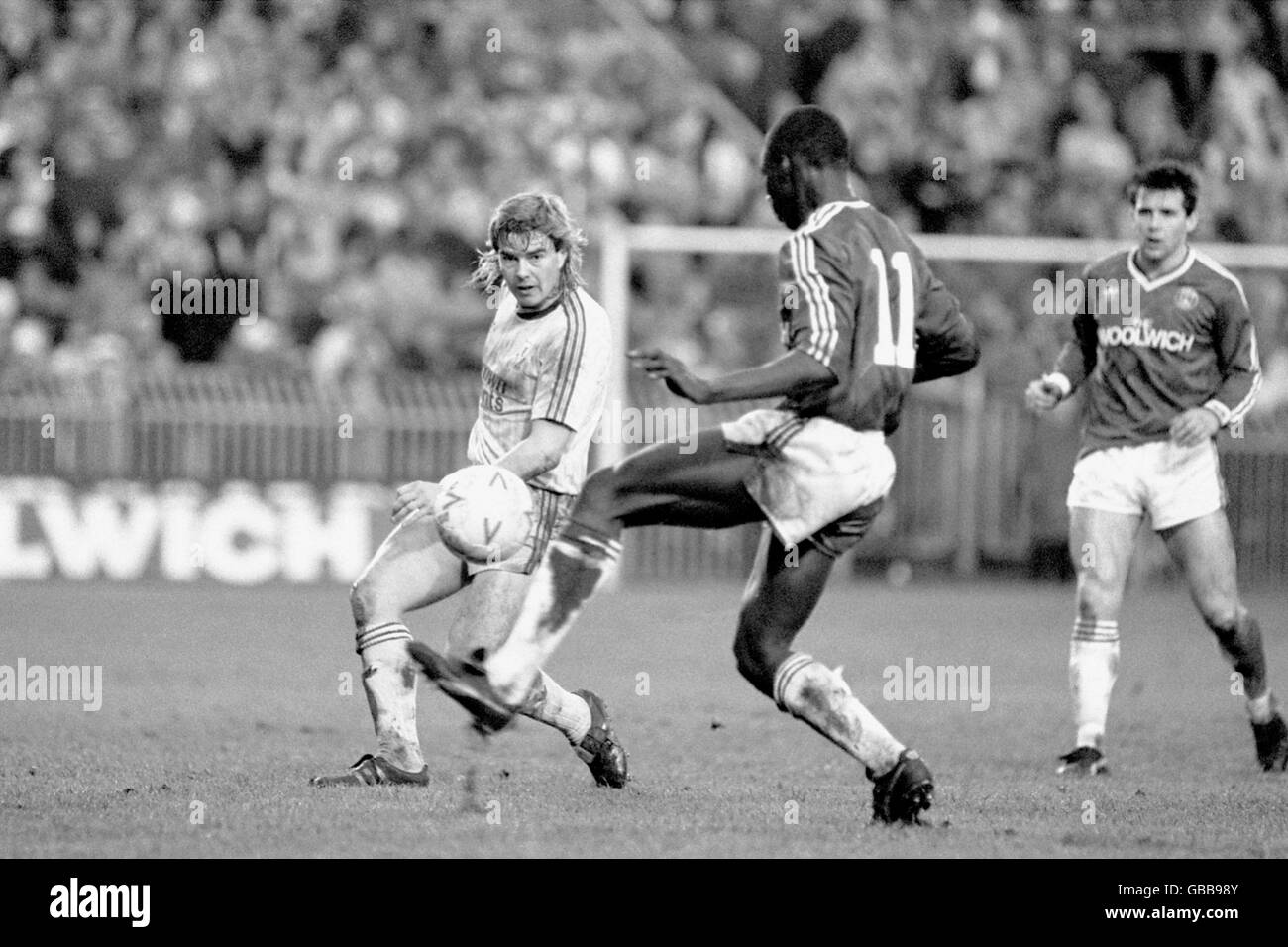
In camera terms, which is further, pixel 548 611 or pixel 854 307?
pixel 854 307

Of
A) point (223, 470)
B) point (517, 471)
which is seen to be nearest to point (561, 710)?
point (517, 471)

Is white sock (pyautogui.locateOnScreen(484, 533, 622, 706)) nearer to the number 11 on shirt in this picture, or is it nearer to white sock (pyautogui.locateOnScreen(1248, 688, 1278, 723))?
the number 11 on shirt

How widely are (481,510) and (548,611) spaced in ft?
1.58

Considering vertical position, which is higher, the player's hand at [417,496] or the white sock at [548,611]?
the player's hand at [417,496]

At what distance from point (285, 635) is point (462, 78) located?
Result: 25.7 feet

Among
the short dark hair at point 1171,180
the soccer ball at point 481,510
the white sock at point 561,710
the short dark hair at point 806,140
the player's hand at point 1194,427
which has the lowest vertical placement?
the white sock at point 561,710

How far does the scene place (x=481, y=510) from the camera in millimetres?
7066

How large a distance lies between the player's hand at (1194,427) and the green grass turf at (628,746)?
1.40 m

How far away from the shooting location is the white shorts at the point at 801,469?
690cm

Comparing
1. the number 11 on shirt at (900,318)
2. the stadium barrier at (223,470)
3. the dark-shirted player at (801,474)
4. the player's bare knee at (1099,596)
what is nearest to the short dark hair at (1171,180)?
the player's bare knee at (1099,596)

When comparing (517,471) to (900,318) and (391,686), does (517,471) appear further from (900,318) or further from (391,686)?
(900,318)

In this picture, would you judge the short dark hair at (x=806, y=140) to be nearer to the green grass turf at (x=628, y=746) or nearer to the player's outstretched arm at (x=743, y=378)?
the player's outstretched arm at (x=743, y=378)

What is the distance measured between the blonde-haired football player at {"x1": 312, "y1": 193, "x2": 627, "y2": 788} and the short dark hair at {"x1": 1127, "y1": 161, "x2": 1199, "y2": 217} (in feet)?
9.29

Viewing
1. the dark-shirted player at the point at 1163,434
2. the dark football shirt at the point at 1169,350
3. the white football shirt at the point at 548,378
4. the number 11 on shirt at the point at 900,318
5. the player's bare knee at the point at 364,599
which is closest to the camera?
the number 11 on shirt at the point at 900,318
